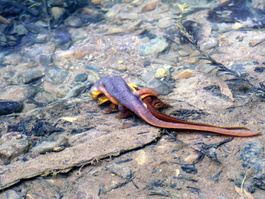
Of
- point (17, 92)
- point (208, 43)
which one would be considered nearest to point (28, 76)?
point (17, 92)

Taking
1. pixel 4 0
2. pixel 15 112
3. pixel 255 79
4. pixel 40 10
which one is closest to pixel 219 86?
pixel 255 79

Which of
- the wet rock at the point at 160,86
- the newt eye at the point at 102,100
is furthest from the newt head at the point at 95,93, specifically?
the wet rock at the point at 160,86

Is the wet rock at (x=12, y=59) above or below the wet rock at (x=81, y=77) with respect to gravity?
above

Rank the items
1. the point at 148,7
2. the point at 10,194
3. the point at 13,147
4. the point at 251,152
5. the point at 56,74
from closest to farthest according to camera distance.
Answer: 1. the point at 10,194
2. the point at 251,152
3. the point at 13,147
4. the point at 56,74
5. the point at 148,7

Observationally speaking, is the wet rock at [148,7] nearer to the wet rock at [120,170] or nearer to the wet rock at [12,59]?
the wet rock at [12,59]

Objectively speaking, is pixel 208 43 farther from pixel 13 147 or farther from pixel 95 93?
pixel 13 147
